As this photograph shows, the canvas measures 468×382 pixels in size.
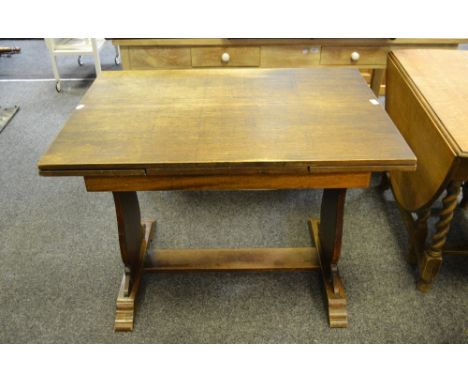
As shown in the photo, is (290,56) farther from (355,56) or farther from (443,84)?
(443,84)

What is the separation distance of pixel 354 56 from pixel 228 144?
129 centimetres

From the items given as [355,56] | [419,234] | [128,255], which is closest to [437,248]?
[419,234]

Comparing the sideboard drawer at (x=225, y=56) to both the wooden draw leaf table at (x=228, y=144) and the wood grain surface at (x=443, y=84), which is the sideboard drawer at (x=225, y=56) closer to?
the wooden draw leaf table at (x=228, y=144)

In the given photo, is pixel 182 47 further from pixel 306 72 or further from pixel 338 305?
pixel 338 305

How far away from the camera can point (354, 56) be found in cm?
221

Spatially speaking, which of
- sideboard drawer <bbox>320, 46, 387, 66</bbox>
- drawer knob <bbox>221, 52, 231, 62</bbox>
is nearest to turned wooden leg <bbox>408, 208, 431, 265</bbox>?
sideboard drawer <bbox>320, 46, 387, 66</bbox>

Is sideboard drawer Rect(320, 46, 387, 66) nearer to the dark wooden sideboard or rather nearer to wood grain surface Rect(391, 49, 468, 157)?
the dark wooden sideboard

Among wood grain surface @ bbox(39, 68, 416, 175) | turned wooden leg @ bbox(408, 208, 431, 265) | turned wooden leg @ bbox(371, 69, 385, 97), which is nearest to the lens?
wood grain surface @ bbox(39, 68, 416, 175)

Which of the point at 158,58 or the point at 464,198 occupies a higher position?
the point at 158,58

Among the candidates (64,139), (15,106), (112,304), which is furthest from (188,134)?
(15,106)

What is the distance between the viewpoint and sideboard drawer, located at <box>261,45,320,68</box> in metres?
2.22

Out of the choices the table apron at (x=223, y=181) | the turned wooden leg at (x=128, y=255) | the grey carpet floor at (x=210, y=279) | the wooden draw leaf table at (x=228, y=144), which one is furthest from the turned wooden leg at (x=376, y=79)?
the turned wooden leg at (x=128, y=255)

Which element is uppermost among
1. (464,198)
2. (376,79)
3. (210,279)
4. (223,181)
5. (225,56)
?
(225,56)

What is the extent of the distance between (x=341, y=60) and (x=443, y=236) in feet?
3.64
